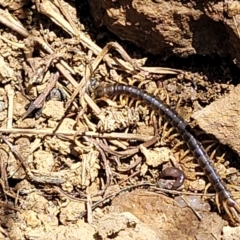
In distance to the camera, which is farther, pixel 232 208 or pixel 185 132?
pixel 185 132

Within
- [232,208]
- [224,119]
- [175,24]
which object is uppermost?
[175,24]

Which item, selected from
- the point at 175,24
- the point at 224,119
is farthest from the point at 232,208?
the point at 175,24

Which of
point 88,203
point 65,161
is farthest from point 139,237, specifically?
point 65,161

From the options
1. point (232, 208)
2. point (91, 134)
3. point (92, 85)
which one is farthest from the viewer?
point (92, 85)

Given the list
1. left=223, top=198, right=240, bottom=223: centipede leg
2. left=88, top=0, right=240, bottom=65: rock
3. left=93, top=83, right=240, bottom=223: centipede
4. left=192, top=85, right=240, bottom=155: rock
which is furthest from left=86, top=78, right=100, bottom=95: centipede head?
left=223, top=198, right=240, bottom=223: centipede leg

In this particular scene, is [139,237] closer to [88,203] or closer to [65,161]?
[88,203]

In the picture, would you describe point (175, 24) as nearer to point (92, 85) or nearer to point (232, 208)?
point (92, 85)
